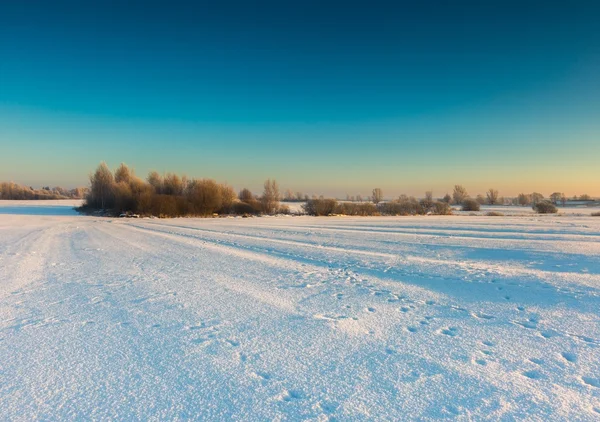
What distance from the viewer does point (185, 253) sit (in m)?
9.60

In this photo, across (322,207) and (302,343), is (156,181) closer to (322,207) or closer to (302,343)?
(322,207)

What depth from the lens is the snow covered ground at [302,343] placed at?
2.42 meters

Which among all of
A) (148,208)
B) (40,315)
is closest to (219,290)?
(40,315)

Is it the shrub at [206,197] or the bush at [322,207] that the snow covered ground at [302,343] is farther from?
the bush at [322,207]

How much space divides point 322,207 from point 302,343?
3289cm

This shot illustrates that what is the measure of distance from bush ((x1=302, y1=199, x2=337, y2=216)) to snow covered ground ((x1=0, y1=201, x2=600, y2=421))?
28758 millimetres

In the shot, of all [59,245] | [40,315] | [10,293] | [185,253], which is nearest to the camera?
[40,315]

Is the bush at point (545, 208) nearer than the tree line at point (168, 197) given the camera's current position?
No

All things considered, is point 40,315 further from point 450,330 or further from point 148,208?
point 148,208

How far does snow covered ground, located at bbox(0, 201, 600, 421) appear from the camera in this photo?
95.2 inches

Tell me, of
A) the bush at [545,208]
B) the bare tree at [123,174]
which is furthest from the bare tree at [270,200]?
the bush at [545,208]

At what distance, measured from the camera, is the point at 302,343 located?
347 centimetres

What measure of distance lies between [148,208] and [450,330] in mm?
31271

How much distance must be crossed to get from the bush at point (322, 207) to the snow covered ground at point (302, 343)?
2876 cm
